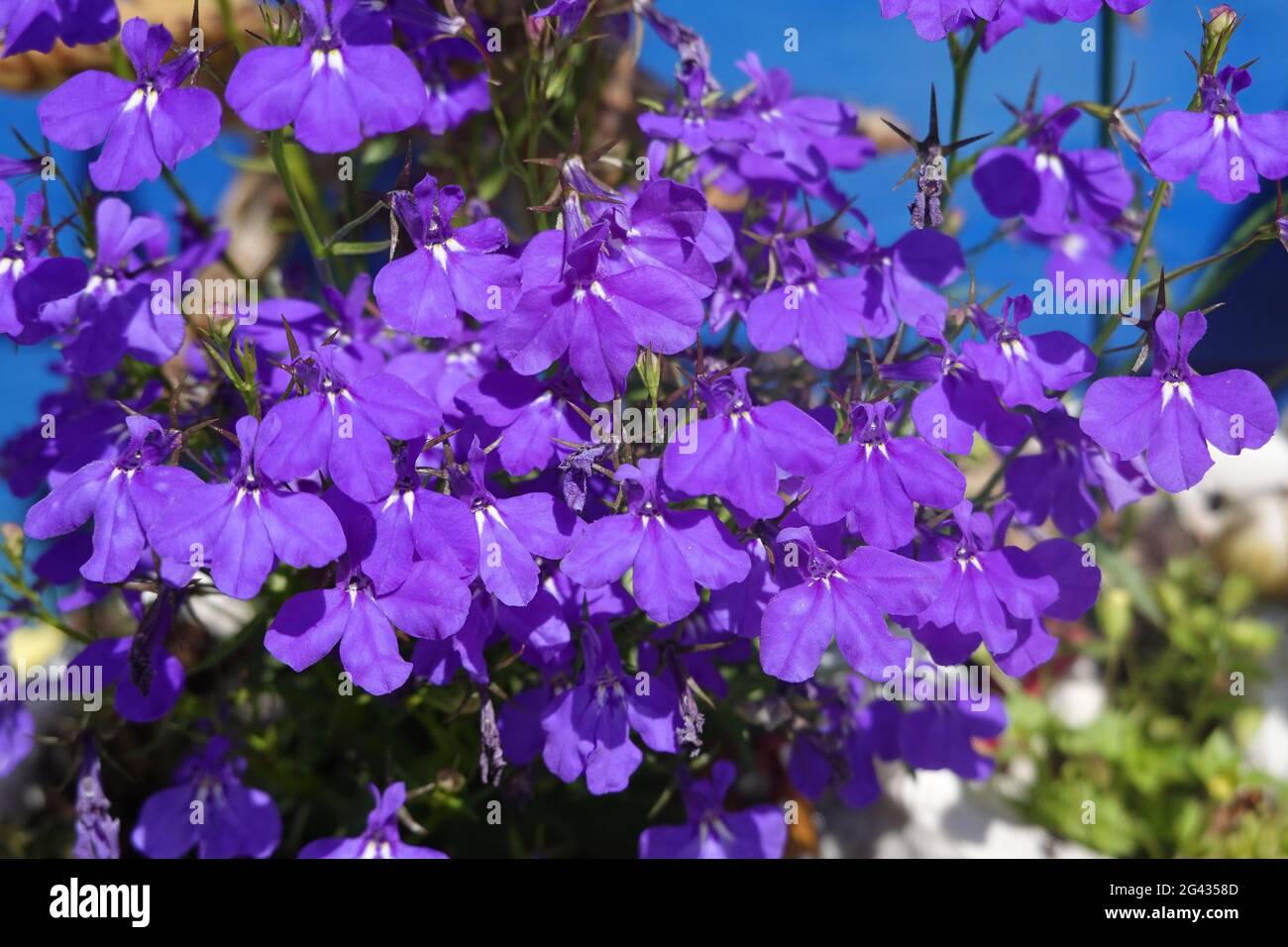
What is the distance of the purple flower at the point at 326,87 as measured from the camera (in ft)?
4.22

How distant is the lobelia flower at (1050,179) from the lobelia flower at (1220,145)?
0.22 m

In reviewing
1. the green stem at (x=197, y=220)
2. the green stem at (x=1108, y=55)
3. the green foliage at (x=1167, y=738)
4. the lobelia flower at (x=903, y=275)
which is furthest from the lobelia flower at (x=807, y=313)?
the green stem at (x=1108, y=55)

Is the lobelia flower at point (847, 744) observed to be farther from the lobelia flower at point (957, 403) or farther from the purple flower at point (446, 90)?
the purple flower at point (446, 90)

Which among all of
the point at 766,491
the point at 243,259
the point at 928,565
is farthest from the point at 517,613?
the point at 243,259

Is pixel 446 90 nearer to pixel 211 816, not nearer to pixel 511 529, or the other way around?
pixel 511 529

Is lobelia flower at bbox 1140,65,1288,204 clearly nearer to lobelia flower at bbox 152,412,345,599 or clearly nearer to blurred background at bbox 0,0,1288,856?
blurred background at bbox 0,0,1288,856

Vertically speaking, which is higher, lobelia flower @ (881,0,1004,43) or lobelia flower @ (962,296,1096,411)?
lobelia flower @ (881,0,1004,43)

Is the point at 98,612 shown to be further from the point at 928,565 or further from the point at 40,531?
the point at 928,565

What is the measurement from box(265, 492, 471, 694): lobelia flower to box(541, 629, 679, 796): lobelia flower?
0.21 meters

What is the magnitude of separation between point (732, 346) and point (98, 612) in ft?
4.42

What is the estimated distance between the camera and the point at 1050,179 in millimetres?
1589

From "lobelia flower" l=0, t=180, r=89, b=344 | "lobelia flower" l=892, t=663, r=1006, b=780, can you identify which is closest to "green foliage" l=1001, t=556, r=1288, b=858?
"lobelia flower" l=892, t=663, r=1006, b=780

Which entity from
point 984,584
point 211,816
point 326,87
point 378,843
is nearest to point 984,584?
point 984,584

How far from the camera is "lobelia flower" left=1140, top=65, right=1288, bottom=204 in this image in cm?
133
